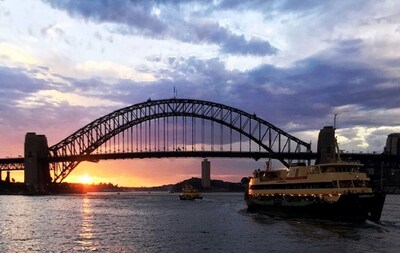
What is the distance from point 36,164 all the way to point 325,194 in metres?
135

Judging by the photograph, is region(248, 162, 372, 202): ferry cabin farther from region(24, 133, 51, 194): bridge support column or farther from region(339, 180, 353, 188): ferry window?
region(24, 133, 51, 194): bridge support column

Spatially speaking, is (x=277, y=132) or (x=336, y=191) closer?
(x=336, y=191)

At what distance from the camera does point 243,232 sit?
56406 millimetres

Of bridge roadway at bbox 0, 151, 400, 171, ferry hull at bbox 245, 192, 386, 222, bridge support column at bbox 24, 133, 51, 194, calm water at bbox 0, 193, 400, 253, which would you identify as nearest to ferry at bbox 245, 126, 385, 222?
ferry hull at bbox 245, 192, 386, 222

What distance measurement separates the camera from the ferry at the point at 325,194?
198 ft

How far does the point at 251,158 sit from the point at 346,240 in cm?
12050

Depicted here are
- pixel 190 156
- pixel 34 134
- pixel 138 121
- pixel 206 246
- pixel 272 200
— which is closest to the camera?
pixel 206 246

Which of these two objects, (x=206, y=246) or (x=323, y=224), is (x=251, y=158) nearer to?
(x=323, y=224)

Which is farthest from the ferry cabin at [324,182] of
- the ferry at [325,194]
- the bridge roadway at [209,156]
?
the bridge roadway at [209,156]

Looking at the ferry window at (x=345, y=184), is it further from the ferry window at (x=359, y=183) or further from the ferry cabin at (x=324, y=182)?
the ferry window at (x=359, y=183)

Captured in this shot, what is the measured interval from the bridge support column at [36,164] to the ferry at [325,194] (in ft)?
392

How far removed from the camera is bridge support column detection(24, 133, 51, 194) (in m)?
182

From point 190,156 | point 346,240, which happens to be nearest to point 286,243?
point 346,240

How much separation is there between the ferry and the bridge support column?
120 metres
